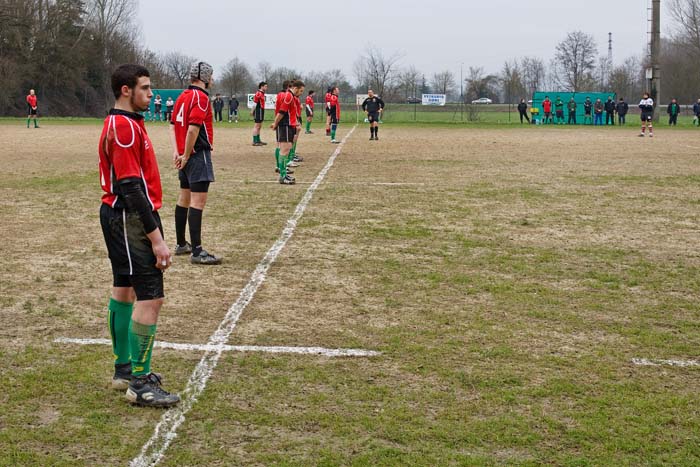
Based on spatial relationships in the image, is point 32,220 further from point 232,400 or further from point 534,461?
point 534,461

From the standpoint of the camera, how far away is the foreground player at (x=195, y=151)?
852 cm

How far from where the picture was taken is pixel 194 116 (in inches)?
335

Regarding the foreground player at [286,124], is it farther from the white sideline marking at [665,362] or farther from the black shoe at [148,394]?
the black shoe at [148,394]

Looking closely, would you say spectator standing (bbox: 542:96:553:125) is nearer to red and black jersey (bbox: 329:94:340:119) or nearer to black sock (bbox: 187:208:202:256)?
red and black jersey (bbox: 329:94:340:119)

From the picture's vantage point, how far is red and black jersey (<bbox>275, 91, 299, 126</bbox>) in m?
15.3

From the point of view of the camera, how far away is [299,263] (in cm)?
865

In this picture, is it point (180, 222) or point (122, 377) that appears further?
point (180, 222)

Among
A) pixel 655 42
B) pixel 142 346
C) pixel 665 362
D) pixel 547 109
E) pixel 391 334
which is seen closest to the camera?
pixel 142 346

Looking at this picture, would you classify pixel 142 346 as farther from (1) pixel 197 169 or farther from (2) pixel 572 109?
(2) pixel 572 109

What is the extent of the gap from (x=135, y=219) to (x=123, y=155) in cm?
38

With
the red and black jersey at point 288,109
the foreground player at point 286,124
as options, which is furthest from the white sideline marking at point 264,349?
the red and black jersey at point 288,109

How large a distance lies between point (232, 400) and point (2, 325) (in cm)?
247

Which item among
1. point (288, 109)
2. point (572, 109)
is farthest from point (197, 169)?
point (572, 109)

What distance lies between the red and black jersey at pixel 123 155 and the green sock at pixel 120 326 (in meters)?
0.65
